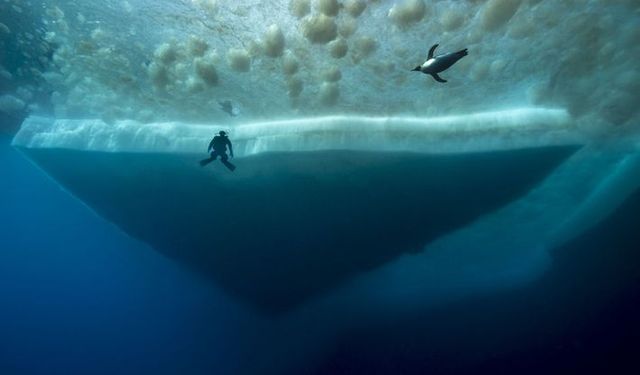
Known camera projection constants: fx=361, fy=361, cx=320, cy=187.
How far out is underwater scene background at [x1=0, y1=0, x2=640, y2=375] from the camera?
7230mm

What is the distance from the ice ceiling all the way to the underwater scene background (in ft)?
0.16

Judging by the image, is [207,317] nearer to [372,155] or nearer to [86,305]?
[86,305]

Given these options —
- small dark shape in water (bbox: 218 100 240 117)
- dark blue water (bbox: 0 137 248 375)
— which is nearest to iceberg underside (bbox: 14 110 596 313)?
small dark shape in water (bbox: 218 100 240 117)

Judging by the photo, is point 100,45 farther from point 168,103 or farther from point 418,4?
point 418,4

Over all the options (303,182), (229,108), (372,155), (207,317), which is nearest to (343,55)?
(372,155)

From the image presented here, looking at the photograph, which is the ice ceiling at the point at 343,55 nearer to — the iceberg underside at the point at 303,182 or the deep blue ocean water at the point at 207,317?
the iceberg underside at the point at 303,182

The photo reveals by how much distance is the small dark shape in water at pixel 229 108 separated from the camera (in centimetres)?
973

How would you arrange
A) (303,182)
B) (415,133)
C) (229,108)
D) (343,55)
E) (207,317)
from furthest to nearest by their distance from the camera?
(207,317) → (303,182) → (229,108) → (415,133) → (343,55)

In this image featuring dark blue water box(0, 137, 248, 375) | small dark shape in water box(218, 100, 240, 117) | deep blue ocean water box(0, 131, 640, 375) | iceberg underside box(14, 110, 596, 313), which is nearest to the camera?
iceberg underside box(14, 110, 596, 313)

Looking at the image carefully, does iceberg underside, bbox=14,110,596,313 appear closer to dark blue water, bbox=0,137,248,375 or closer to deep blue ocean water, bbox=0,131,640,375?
deep blue ocean water, bbox=0,131,640,375

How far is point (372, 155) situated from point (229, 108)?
4.11 meters

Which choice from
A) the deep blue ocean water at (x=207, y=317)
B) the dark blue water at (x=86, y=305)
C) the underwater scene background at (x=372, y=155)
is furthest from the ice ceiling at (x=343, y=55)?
the dark blue water at (x=86, y=305)

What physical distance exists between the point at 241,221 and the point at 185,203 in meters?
2.09

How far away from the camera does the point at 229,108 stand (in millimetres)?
9898
